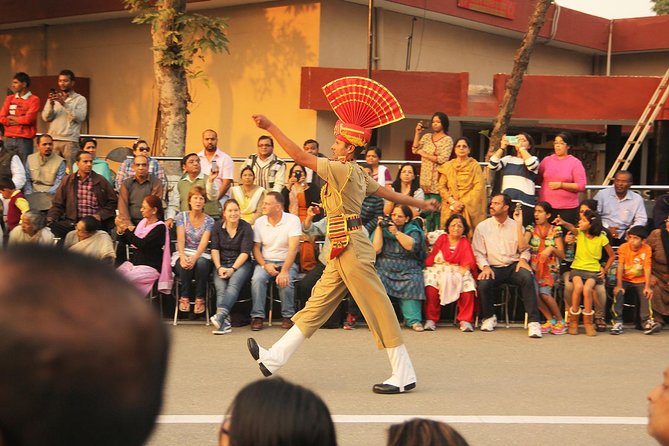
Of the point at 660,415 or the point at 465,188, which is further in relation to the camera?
the point at 465,188

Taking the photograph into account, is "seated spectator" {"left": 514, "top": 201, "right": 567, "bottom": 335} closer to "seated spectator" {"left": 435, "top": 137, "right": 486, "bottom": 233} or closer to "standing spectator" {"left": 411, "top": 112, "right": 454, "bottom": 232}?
"seated spectator" {"left": 435, "top": 137, "right": 486, "bottom": 233}

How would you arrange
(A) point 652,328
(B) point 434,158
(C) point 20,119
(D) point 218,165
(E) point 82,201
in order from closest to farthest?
(A) point 652,328 → (E) point 82,201 → (B) point 434,158 → (D) point 218,165 → (C) point 20,119

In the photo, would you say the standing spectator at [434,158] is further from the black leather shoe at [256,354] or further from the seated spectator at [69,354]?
the seated spectator at [69,354]

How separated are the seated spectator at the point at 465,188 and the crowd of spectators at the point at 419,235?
1 cm

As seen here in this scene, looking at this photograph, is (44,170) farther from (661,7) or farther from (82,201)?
(661,7)

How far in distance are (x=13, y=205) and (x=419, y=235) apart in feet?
16.2

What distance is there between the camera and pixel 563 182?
11352 millimetres

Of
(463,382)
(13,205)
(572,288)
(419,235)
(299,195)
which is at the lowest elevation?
(463,382)

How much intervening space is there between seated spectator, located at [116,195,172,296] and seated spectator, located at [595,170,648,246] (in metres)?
5.26

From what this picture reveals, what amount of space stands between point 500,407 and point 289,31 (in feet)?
36.5

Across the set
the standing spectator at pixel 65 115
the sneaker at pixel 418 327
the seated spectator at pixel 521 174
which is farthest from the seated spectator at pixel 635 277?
the standing spectator at pixel 65 115

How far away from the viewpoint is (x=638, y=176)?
21.3 metres

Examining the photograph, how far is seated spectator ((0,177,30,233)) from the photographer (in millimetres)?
11398

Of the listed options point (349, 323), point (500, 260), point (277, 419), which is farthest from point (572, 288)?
point (277, 419)
